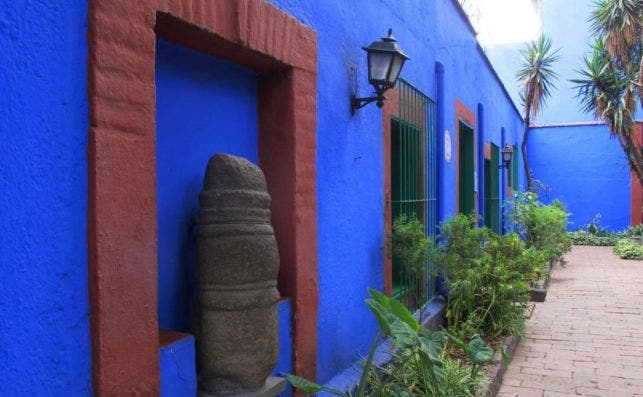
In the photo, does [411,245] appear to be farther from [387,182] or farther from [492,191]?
[492,191]

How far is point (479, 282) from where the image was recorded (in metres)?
5.05

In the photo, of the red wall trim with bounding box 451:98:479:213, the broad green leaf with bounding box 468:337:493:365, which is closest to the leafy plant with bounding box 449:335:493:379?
the broad green leaf with bounding box 468:337:493:365

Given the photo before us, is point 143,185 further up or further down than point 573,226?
further up

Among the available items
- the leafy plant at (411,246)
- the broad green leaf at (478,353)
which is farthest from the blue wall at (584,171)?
the broad green leaf at (478,353)

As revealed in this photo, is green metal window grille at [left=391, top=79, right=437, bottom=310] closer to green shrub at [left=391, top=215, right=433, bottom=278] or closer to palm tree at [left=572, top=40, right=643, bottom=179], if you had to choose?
green shrub at [left=391, top=215, right=433, bottom=278]

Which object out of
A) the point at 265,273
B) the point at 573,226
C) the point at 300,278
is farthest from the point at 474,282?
the point at 573,226

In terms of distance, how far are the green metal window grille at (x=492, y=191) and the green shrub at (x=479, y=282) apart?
477 centimetres

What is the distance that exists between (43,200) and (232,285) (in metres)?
0.87

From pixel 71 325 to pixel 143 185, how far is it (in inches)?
20.1

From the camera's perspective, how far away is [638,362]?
15.3ft

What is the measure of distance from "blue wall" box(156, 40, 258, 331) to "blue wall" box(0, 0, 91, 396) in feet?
2.05

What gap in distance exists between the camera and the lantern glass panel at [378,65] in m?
3.58

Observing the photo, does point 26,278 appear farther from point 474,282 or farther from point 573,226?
point 573,226

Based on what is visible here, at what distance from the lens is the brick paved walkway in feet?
13.5
